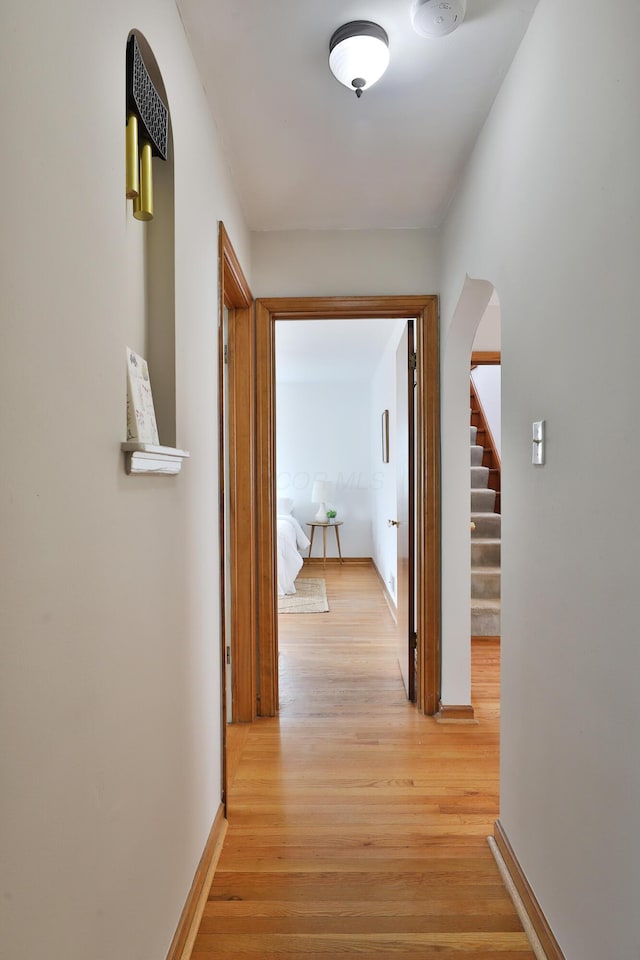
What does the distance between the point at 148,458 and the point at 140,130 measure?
2.41ft

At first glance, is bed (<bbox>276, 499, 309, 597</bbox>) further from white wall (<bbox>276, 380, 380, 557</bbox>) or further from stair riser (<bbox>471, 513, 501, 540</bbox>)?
stair riser (<bbox>471, 513, 501, 540</bbox>)

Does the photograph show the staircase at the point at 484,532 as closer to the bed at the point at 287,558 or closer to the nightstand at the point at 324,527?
the bed at the point at 287,558

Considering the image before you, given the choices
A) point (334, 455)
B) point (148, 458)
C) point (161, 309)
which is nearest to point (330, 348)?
point (334, 455)

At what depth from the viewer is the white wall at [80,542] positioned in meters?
0.76

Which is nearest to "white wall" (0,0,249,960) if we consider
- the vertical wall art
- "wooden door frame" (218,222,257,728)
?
"wooden door frame" (218,222,257,728)

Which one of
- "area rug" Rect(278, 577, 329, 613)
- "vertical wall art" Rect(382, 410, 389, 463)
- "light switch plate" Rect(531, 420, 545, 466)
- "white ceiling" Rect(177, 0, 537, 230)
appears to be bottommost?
"area rug" Rect(278, 577, 329, 613)

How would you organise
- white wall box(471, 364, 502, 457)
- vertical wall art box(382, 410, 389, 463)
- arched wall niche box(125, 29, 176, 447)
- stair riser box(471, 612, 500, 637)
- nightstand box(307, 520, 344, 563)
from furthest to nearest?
nightstand box(307, 520, 344, 563) < white wall box(471, 364, 502, 457) < vertical wall art box(382, 410, 389, 463) < stair riser box(471, 612, 500, 637) < arched wall niche box(125, 29, 176, 447)

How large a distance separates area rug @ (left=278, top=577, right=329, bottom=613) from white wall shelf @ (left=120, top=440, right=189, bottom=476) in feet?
12.9

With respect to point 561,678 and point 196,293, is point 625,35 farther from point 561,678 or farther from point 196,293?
point 561,678

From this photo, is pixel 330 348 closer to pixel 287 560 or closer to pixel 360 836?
pixel 287 560

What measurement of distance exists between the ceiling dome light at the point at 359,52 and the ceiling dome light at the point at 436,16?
4.0 inches

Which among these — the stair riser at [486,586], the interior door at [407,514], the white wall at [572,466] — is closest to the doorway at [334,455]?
the stair riser at [486,586]

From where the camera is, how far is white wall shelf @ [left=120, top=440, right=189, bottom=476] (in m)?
1.15

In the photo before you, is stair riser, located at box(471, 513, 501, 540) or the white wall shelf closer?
the white wall shelf
